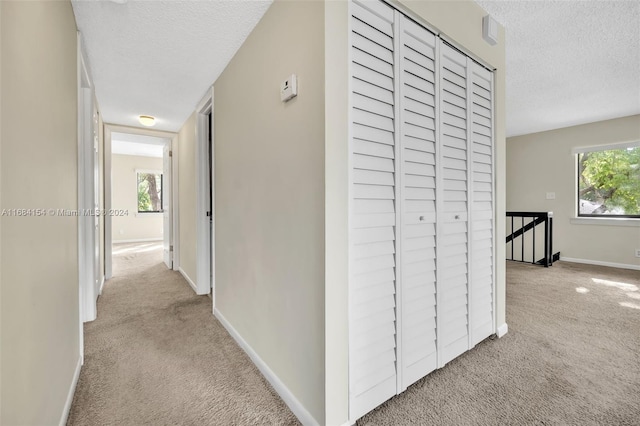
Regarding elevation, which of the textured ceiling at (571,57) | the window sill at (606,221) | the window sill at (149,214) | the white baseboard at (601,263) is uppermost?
the textured ceiling at (571,57)

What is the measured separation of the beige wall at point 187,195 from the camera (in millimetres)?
3352

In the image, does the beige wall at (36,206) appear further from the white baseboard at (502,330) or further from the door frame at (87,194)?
the white baseboard at (502,330)

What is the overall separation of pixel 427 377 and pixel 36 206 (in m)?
1.97

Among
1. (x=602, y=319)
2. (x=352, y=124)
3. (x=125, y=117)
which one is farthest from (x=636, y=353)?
(x=125, y=117)

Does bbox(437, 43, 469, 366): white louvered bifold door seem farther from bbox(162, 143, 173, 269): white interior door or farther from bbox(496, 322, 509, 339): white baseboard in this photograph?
bbox(162, 143, 173, 269): white interior door

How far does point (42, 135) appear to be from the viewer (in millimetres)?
1124

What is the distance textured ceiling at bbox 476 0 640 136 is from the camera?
190cm

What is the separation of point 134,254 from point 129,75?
423 centimetres

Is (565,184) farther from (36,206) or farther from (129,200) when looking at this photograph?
(129,200)

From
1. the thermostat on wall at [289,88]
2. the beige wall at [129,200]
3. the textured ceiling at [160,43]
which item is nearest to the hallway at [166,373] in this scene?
the thermostat on wall at [289,88]

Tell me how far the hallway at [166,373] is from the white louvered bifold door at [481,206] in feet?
4.57

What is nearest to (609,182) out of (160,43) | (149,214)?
(160,43)

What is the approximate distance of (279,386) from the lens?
1538mm

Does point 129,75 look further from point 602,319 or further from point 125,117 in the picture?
point 602,319
